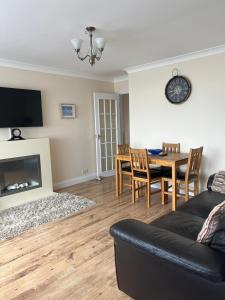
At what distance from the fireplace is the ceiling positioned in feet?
5.59

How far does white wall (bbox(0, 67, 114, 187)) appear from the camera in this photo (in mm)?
4125

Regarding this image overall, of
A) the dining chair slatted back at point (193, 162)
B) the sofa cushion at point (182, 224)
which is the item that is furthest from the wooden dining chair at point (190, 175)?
the sofa cushion at point (182, 224)

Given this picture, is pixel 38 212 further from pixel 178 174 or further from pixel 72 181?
pixel 178 174

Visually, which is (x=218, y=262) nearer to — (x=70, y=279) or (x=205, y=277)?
(x=205, y=277)

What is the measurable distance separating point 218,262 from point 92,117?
4437 millimetres

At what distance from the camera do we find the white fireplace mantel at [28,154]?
3.66 metres

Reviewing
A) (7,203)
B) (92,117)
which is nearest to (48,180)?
(7,203)

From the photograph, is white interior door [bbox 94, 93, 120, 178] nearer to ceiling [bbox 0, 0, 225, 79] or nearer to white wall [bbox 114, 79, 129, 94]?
white wall [bbox 114, 79, 129, 94]

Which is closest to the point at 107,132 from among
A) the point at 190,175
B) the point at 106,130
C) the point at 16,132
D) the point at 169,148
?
the point at 106,130

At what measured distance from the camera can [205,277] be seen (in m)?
1.16

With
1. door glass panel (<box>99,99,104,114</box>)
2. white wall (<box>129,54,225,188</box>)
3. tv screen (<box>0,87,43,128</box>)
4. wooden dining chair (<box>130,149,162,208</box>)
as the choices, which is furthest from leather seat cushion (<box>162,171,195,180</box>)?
tv screen (<box>0,87,43,128</box>)

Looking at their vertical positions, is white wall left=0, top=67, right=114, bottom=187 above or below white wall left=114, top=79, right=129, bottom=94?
below

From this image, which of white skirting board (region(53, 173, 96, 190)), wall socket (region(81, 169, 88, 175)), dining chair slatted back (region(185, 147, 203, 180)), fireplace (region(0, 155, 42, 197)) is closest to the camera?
dining chair slatted back (region(185, 147, 203, 180))

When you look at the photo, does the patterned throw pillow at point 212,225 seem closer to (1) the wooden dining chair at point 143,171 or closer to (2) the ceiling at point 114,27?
(2) the ceiling at point 114,27
